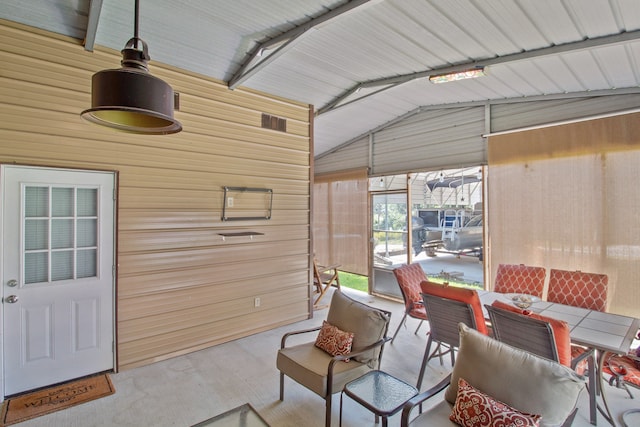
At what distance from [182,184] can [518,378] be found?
359cm

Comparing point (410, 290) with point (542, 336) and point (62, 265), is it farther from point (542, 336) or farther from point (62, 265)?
point (62, 265)

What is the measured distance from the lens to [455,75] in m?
3.44

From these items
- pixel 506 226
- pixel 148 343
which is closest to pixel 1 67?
pixel 148 343

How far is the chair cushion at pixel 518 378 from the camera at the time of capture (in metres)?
1.64

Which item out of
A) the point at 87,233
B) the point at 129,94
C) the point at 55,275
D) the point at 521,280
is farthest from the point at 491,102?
the point at 55,275

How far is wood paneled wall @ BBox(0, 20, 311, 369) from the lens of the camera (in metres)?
2.98

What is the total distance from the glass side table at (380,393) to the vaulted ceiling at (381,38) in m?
2.82

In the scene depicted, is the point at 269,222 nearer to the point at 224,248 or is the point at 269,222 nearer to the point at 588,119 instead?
the point at 224,248

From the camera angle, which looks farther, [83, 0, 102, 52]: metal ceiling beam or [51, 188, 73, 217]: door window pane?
[51, 188, 73, 217]: door window pane

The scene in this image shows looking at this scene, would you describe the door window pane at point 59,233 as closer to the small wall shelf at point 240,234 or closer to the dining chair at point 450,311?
the small wall shelf at point 240,234

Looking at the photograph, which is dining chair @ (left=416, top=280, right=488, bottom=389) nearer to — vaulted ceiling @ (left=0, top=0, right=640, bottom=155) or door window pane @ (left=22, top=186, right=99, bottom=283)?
vaulted ceiling @ (left=0, top=0, right=640, bottom=155)

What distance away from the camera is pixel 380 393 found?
2.22 meters

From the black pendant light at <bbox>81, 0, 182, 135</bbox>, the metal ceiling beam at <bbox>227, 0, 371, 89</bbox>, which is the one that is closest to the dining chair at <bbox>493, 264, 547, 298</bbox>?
the metal ceiling beam at <bbox>227, 0, 371, 89</bbox>

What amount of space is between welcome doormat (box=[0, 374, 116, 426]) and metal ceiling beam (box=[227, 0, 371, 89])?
3.55 metres
